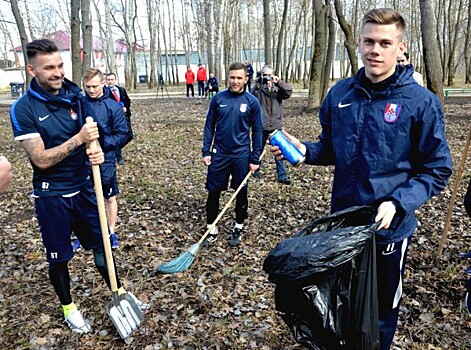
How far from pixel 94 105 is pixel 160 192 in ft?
8.31

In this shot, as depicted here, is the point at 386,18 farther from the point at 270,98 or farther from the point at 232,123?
the point at 270,98

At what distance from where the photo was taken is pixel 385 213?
2.21 m

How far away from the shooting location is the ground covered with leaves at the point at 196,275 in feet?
11.6

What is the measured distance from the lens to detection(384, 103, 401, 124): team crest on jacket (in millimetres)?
2354

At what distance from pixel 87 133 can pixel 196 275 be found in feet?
7.11

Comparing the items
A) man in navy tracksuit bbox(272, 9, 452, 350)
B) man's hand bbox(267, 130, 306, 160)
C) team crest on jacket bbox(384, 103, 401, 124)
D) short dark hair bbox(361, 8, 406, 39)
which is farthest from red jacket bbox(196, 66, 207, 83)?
team crest on jacket bbox(384, 103, 401, 124)

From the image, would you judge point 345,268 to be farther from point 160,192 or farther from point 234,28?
point 234,28

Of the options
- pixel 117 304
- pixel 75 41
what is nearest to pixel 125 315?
pixel 117 304

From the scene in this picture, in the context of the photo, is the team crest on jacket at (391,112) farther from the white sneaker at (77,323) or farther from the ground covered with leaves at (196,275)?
the white sneaker at (77,323)

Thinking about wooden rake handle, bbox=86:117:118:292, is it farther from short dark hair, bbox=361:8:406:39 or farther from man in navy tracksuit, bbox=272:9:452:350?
short dark hair, bbox=361:8:406:39

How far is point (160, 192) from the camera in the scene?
7.40 meters

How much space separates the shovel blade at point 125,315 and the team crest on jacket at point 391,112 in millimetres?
2530

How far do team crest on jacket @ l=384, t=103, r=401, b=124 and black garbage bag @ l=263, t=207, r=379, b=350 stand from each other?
1.73 feet

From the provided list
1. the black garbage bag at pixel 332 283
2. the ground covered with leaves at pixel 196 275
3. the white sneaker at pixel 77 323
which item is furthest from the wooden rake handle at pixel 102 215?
the black garbage bag at pixel 332 283
